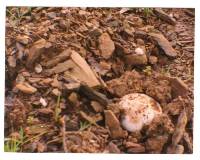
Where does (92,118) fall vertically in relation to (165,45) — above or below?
below

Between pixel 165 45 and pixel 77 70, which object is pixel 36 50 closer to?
pixel 77 70

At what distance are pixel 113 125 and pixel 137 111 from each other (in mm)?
85

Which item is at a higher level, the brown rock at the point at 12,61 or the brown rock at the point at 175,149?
the brown rock at the point at 12,61

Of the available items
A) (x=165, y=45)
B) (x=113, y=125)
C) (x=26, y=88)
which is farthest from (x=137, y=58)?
(x=26, y=88)

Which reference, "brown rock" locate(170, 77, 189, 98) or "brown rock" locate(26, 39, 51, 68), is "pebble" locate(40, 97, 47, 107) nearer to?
"brown rock" locate(26, 39, 51, 68)

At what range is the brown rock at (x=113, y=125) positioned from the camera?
4.33ft

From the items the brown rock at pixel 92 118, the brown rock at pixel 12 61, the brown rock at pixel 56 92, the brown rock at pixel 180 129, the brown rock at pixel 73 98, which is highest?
the brown rock at pixel 12 61

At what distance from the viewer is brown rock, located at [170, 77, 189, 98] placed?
136 centimetres

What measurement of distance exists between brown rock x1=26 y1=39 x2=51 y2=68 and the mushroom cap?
29cm

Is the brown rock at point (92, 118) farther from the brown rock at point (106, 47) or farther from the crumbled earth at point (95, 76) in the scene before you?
the brown rock at point (106, 47)

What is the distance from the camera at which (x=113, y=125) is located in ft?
4.35
